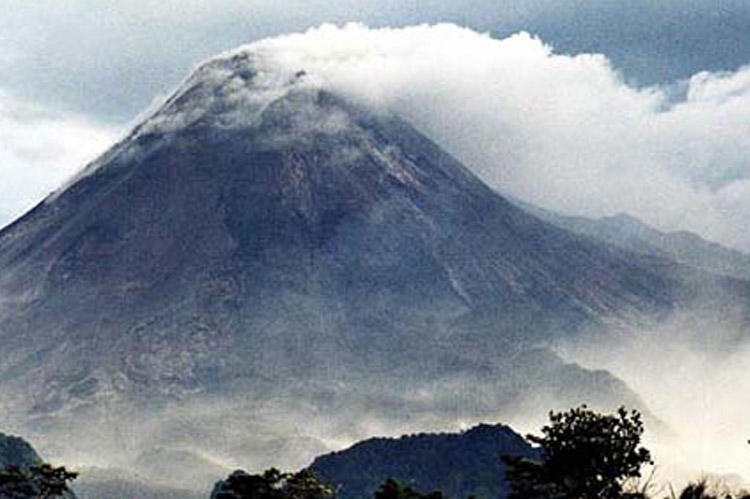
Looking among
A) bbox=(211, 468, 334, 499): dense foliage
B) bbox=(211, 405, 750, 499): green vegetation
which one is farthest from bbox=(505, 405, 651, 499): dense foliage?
bbox=(211, 468, 334, 499): dense foliage

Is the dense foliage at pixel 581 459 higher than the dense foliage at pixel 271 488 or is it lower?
lower

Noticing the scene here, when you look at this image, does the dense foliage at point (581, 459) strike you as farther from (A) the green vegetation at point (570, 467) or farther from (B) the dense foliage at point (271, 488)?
(B) the dense foliage at point (271, 488)

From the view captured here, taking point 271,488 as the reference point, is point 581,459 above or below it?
below

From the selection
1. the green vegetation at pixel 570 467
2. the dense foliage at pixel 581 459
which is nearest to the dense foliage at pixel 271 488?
the green vegetation at pixel 570 467

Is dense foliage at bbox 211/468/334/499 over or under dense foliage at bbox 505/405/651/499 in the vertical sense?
over

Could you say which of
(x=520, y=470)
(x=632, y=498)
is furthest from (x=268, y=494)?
(x=632, y=498)

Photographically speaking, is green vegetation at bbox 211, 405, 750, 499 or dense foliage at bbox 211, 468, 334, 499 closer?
green vegetation at bbox 211, 405, 750, 499

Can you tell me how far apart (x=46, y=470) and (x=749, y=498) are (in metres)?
34.8

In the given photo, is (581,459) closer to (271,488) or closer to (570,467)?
(570,467)

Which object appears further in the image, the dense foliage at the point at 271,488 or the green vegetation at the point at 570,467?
the dense foliage at the point at 271,488

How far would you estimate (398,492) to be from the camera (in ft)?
155

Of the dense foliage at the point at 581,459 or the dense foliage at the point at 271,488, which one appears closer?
the dense foliage at the point at 581,459

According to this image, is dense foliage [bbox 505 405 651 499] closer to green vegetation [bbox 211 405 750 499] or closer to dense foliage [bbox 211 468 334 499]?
green vegetation [bbox 211 405 750 499]

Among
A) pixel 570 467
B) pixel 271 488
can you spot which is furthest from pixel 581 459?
pixel 271 488
